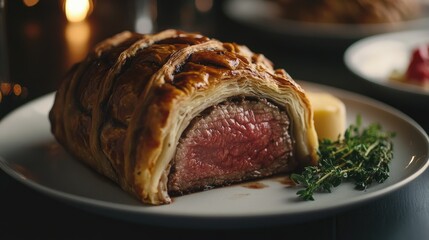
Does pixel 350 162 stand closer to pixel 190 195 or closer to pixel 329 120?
pixel 329 120

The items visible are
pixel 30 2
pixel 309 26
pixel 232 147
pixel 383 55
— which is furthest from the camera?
pixel 309 26

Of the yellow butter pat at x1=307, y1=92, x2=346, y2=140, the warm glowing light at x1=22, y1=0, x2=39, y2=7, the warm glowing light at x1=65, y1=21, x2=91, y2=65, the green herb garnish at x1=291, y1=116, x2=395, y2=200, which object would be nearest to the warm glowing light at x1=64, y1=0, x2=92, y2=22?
the warm glowing light at x1=65, y1=21, x2=91, y2=65

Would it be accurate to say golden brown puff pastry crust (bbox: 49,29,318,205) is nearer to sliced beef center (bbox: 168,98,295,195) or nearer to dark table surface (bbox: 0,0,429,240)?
sliced beef center (bbox: 168,98,295,195)

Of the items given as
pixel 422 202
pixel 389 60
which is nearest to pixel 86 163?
pixel 422 202

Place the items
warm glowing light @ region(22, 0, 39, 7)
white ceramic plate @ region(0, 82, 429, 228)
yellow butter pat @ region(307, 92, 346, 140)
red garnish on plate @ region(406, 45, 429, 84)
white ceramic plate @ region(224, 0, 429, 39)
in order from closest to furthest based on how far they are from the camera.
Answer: white ceramic plate @ region(0, 82, 429, 228)
yellow butter pat @ region(307, 92, 346, 140)
warm glowing light @ region(22, 0, 39, 7)
red garnish on plate @ region(406, 45, 429, 84)
white ceramic plate @ region(224, 0, 429, 39)

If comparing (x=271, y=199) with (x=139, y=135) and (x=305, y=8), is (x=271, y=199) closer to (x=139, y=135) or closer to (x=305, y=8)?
(x=139, y=135)

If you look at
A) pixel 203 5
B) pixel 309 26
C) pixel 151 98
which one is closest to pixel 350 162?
pixel 151 98

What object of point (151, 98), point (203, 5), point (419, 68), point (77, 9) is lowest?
point (203, 5)
